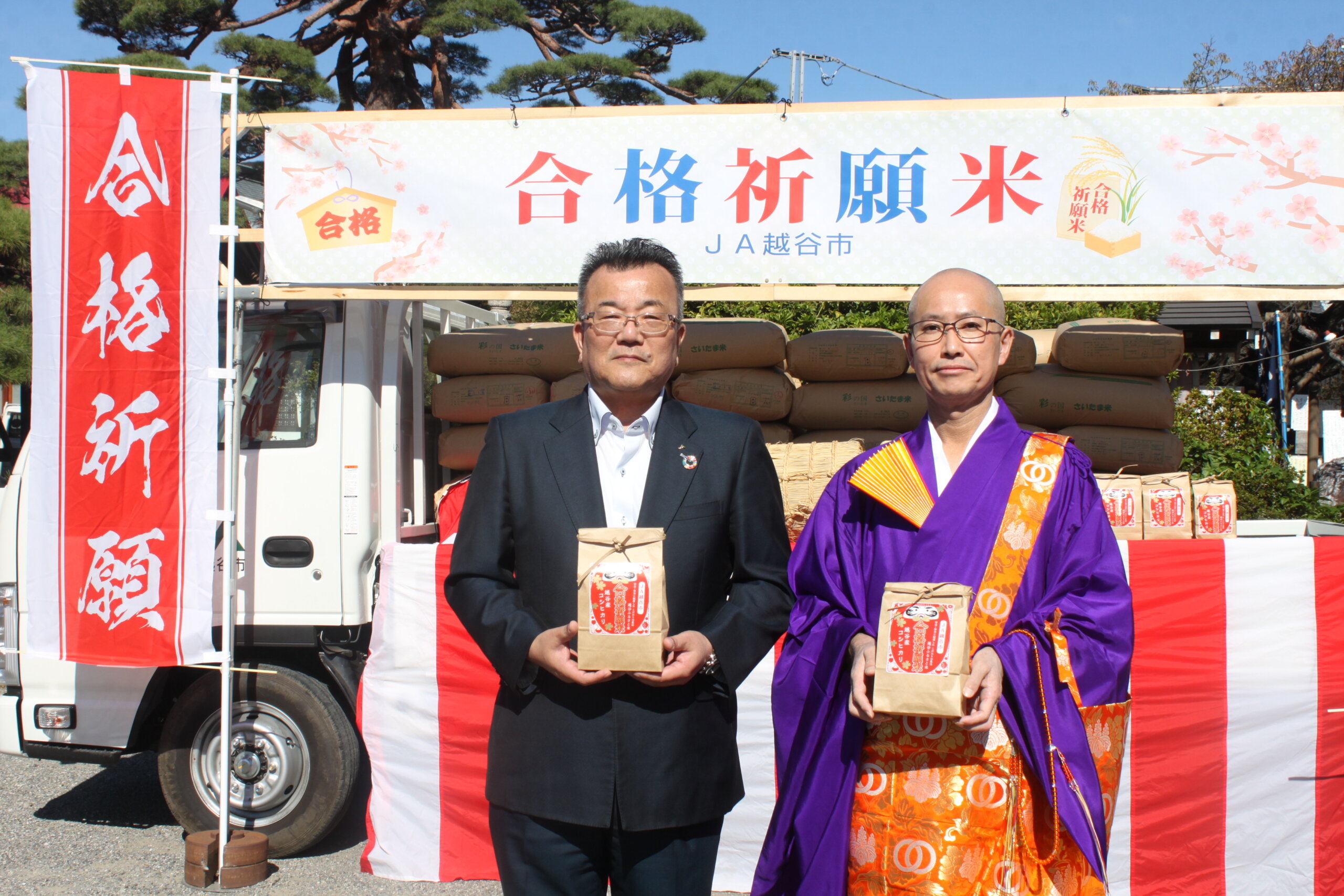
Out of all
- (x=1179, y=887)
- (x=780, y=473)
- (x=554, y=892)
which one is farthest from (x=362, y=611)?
(x=1179, y=887)

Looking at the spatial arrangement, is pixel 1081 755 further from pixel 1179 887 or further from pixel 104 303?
pixel 104 303

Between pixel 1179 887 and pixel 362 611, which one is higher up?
pixel 362 611

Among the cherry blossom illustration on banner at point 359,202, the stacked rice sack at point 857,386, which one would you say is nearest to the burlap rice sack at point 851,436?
the stacked rice sack at point 857,386

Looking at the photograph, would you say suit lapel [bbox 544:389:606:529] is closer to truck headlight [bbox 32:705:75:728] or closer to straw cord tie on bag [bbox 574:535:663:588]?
straw cord tie on bag [bbox 574:535:663:588]

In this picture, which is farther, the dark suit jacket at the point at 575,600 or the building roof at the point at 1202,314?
the building roof at the point at 1202,314

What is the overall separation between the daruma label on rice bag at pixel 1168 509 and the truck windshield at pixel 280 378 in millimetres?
2863

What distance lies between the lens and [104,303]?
10.7 feet

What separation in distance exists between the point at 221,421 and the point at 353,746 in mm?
1243

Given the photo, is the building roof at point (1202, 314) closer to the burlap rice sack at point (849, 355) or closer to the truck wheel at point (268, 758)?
the burlap rice sack at point (849, 355)

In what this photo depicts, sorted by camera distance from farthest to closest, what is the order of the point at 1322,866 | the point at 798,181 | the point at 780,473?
the point at 780,473
the point at 798,181
the point at 1322,866

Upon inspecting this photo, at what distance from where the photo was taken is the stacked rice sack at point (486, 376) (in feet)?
13.0

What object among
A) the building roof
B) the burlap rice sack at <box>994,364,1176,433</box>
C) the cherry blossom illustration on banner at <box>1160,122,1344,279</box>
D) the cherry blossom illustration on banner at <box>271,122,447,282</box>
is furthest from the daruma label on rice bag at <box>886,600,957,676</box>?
the building roof

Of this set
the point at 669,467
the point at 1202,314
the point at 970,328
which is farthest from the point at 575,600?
the point at 1202,314

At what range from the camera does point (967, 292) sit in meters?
1.92
